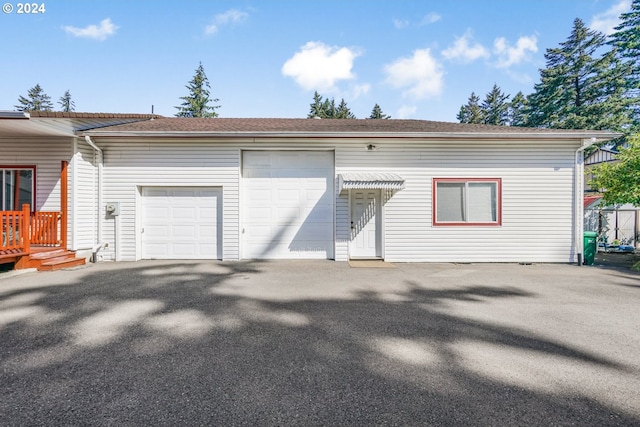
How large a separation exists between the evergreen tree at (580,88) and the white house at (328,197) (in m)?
23.1

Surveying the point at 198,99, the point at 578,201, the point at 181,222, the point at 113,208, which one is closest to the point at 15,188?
the point at 113,208

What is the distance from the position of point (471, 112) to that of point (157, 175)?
52.4 meters

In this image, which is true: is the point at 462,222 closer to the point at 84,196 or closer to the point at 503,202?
the point at 503,202

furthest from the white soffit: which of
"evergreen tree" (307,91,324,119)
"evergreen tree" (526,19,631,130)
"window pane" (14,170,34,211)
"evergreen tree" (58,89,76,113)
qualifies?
"evergreen tree" (58,89,76,113)

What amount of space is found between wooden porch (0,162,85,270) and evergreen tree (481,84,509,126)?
53167 mm

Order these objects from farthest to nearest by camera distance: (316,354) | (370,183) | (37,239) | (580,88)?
(580,88)
(370,183)
(37,239)
(316,354)

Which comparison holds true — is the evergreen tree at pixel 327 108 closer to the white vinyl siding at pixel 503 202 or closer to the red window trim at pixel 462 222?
the white vinyl siding at pixel 503 202

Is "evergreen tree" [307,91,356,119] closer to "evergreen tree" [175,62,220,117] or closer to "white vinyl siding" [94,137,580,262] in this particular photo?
"evergreen tree" [175,62,220,117]

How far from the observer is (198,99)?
36281 mm

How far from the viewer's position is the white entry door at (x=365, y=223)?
8781 mm

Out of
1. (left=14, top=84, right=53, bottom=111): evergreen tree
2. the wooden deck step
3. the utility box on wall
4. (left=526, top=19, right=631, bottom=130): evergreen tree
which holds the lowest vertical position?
the wooden deck step

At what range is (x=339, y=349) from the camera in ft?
10.3

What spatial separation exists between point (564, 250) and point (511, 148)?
319 cm

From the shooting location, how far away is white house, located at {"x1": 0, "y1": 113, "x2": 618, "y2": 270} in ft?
27.6
